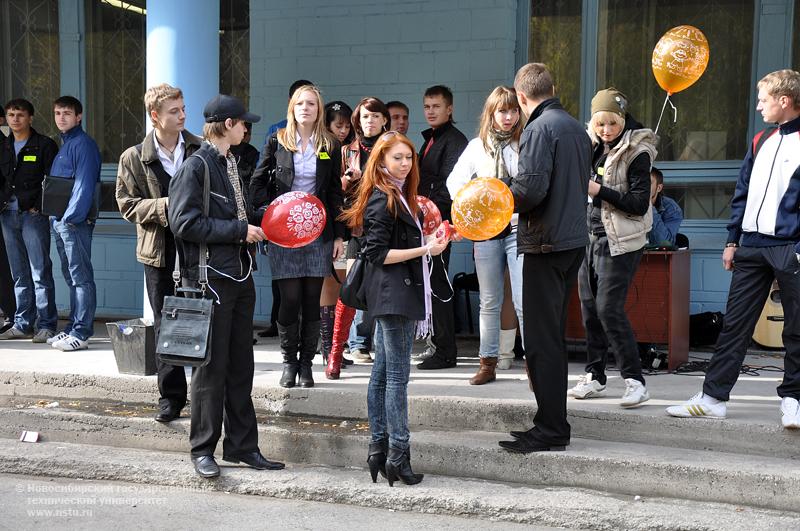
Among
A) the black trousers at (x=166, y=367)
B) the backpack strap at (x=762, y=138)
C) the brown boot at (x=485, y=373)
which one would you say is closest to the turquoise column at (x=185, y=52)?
the black trousers at (x=166, y=367)

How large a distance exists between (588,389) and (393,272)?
1.76m

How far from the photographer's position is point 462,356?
7652 millimetres

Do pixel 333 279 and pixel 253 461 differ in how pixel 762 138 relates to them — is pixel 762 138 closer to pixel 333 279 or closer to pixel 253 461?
pixel 333 279

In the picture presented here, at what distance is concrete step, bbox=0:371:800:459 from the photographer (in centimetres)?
523

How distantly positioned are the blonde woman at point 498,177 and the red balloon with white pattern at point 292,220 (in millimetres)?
1364

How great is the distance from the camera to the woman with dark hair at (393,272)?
4.81 m

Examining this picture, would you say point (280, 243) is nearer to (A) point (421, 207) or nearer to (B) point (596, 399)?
(A) point (421, 207)

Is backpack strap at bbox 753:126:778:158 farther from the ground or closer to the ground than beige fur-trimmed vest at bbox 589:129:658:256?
farther from the ground

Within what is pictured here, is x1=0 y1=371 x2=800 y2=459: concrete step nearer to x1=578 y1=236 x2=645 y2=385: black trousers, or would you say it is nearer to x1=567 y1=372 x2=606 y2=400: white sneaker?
x1=567 y1=372 x2=606 y2=400: white sneaker

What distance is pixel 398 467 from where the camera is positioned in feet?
16.2

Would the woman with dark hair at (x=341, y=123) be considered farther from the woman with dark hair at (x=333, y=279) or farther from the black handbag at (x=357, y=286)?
the black handbag at (x=357, y=286)

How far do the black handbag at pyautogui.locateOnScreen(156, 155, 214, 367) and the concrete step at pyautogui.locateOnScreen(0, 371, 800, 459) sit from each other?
4.23 feet

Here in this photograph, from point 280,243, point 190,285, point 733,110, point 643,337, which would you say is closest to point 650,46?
point 733,110

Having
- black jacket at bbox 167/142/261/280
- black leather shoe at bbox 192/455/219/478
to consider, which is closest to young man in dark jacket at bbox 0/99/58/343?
black leather shoe at bbox 192/455/219/478
